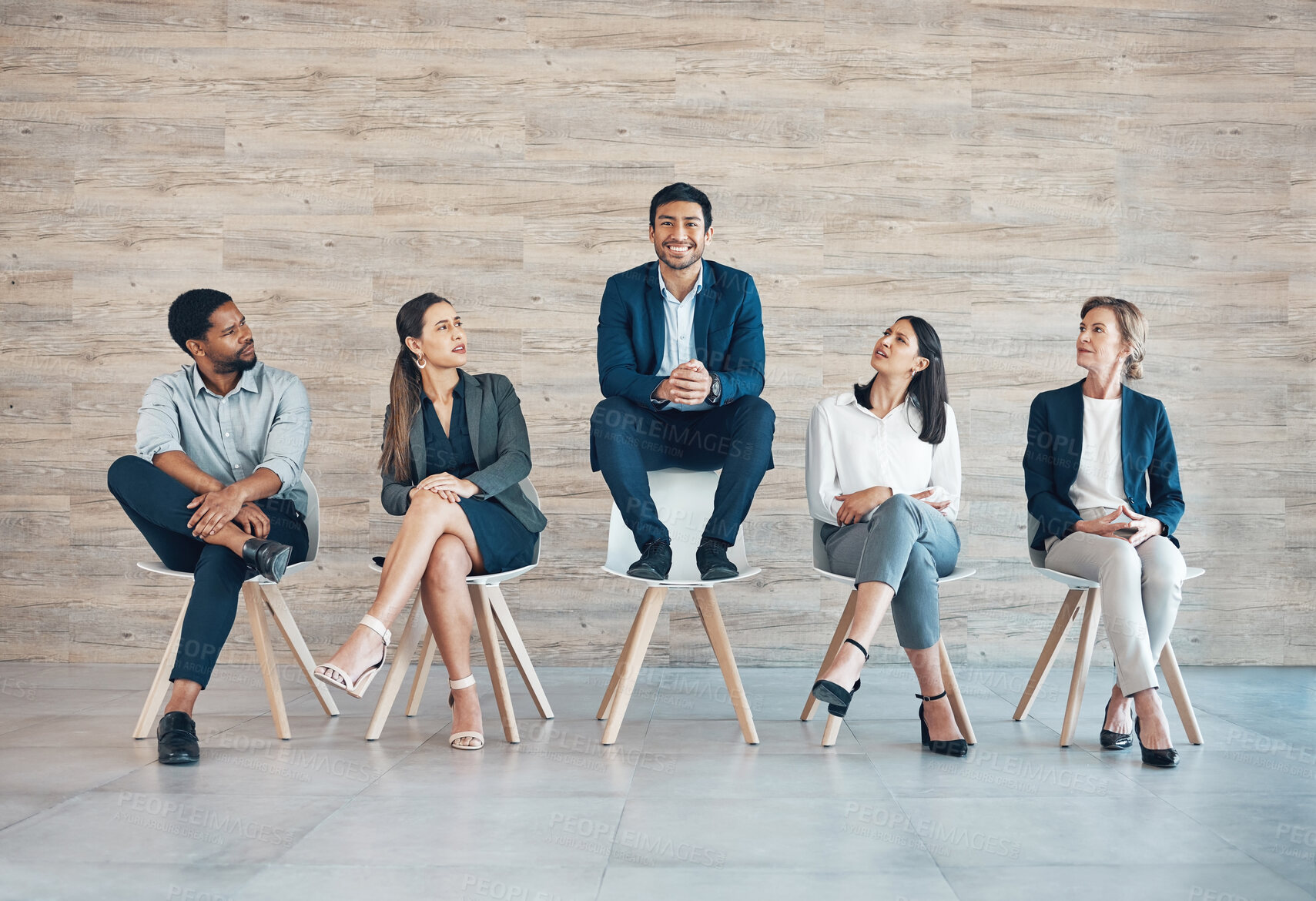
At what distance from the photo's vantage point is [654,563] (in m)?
2.62

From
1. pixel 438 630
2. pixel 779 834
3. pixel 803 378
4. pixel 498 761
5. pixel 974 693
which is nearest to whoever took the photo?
pixel 779 834

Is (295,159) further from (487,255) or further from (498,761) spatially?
(498,761)

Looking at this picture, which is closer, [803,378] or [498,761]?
[498,761]

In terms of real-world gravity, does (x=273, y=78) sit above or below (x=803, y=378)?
above

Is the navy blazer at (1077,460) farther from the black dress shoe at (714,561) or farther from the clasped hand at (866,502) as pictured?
the black dress shoe at (714,561)

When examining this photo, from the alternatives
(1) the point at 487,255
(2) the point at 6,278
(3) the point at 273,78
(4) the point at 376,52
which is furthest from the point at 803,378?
(2) the point at 6,278

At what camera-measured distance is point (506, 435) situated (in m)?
2.93

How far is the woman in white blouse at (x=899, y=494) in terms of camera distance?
2584 millimetres

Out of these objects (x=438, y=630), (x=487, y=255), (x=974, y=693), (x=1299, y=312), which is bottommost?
(x=974, y=693)

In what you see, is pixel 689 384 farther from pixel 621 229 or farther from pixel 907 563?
pixel 621 229

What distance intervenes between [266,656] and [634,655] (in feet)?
3.21

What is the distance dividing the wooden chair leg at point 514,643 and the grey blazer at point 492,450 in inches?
8.4

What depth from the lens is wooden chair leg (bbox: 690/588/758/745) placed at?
266 cm

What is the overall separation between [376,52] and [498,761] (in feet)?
9.06
